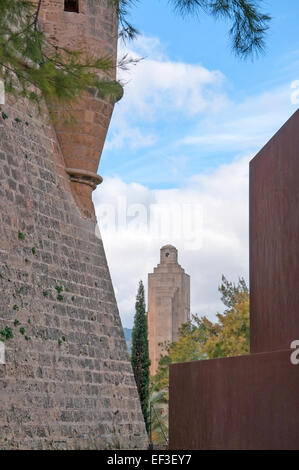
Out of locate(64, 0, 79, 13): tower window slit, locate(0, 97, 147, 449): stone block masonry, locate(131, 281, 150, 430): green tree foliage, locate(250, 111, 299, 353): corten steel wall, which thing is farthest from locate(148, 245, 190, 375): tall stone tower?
locate(250, 111, 299, 353): corten steel wall

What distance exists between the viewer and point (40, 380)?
10734 millimetres

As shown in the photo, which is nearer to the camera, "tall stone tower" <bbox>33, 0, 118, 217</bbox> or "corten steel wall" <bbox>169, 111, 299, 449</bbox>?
"corten steel wall" <bbox>169, 111, 299, 449</bbox>

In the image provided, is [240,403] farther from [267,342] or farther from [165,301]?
[165,301]

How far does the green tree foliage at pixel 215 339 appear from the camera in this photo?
24047mm

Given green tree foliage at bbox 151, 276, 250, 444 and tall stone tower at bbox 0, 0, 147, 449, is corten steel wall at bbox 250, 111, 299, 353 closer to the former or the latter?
tall stone tower at bbox 0, 0, 147, 449

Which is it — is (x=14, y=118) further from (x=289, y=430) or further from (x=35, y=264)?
(x=289, y=430)

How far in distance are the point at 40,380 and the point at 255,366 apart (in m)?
4.60

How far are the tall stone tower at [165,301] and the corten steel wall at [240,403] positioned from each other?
27.0 metres

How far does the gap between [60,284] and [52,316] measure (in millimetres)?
702

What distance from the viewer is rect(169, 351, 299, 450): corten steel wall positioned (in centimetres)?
607

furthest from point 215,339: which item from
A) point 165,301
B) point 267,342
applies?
point 267,342

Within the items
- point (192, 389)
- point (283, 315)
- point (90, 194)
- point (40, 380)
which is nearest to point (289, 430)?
point (283, 315)

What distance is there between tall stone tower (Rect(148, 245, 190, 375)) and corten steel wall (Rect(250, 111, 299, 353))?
29145 millimetres

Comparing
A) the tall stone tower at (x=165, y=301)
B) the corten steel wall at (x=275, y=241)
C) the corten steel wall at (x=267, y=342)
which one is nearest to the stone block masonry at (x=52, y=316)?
the corten steel wall at (x=267, y=342)
